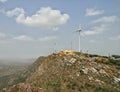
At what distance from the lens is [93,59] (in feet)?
295

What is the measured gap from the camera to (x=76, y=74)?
7869 cm

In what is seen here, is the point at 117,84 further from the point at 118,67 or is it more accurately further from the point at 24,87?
the point at 24,87

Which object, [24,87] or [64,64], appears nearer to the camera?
[24,87]

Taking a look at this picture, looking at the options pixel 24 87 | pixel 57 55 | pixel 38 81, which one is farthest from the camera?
pixel 57 55

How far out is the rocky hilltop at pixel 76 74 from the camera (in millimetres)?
72125

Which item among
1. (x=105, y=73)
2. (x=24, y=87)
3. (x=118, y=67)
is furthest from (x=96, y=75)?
(x=24, y=87)

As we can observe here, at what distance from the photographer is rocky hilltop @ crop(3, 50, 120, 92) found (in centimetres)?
7212

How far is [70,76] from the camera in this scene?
7819cm

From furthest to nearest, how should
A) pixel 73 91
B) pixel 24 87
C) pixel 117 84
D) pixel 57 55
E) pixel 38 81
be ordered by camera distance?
pixel 57 55 → pixel 38 81 → pixel 117 84 → pixel 73 91 → pixel 24 87

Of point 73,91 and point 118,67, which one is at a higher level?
point 118,67

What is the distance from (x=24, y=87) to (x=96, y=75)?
2556cm

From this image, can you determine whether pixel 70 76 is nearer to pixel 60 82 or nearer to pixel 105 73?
pixel 60 82

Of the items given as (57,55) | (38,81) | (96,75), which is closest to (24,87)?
(38,81)

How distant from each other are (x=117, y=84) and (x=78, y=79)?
10.3 metres
